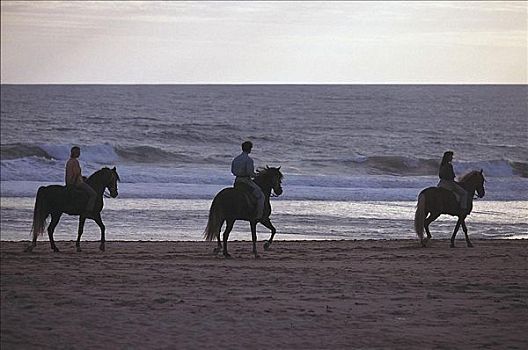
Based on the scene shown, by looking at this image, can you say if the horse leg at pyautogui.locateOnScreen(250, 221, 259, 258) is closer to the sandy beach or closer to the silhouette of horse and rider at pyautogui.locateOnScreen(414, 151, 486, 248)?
the sandy beach

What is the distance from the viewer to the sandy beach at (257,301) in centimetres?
796

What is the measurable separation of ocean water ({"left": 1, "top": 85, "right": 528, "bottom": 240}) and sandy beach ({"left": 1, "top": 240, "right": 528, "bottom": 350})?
4959mm

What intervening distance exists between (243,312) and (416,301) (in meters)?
2.23

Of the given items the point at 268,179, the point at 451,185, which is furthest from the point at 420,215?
the point at 268,179

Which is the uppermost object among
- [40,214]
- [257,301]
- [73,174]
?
[73,174]

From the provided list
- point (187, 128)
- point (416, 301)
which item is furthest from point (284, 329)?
point (187, 128)

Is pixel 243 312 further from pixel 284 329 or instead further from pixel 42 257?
pixel 42 257

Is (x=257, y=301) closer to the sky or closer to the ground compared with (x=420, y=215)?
closer to the ground

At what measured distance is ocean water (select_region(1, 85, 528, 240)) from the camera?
20.4 m

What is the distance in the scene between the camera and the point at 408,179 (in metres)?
34.7

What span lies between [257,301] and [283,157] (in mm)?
37334

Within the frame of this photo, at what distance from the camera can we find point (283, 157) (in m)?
46.8

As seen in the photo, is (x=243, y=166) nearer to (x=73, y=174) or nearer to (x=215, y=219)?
(x=215, y=219)

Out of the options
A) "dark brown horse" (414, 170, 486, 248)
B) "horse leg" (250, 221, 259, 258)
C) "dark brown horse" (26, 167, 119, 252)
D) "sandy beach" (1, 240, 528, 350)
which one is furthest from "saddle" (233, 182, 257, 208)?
"dark brown horse" (414, 170, 486, 248)
